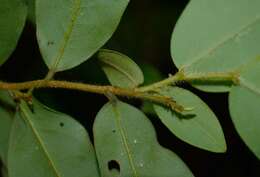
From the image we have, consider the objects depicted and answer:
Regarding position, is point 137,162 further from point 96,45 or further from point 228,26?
point 228,26

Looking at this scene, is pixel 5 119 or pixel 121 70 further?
pixel 5 119

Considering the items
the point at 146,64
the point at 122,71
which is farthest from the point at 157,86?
the point at 146,64

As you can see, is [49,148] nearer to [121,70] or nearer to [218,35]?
[121,70]

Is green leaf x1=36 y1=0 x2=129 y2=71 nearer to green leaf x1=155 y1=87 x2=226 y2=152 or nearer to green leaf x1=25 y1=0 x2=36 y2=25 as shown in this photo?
green leaf x1=155 y1=87 x2=226 y2=152

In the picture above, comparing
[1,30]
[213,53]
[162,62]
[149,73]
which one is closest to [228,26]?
[213,53]

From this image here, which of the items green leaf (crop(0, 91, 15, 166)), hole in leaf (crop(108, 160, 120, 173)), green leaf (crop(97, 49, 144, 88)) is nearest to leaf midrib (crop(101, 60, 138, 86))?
green leaf (crop(97, 49, 144, 88))

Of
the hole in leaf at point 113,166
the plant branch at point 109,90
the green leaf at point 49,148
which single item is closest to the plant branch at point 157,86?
the plant branch at point 109,90

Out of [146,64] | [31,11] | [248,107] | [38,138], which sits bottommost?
[146,64]
